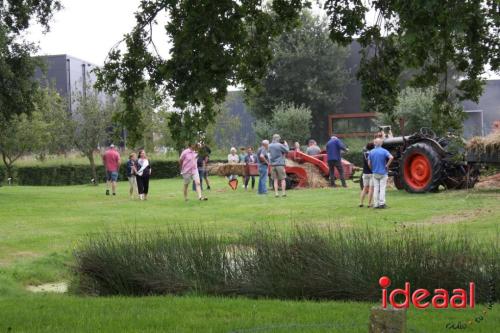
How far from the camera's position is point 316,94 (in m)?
55.9

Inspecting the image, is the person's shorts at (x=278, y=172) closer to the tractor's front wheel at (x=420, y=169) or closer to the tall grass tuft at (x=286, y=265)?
the tractor's front wheel at (x=420, y=169)

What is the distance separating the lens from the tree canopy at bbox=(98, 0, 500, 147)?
758cm

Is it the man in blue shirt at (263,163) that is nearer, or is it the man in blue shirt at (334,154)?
the man in blue shirt at (263,163)

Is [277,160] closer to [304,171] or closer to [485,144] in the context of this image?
[304,171]

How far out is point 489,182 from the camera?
20.1 metres

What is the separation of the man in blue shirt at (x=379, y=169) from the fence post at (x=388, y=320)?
39.9 ft

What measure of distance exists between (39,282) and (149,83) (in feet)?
11.2

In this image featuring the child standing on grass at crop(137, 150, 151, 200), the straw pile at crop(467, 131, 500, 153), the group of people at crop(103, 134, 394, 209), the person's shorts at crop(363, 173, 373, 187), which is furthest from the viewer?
the child standing on grass at crop(137, 150, 151, 200)

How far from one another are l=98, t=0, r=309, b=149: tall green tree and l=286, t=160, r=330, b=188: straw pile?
16.3 meters

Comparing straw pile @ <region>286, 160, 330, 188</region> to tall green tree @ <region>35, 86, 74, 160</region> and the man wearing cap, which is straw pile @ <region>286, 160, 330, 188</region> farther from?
tall green tree @ <region>35, 86, 74, 160</region>

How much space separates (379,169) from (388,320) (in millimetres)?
12332

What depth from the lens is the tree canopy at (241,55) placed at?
7578 millimetres

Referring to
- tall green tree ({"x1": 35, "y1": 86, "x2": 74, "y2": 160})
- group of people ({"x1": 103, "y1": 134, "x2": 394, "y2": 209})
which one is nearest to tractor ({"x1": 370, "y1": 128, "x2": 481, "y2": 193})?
group of people ({"x1": 103, "y1": 134, "x2": 394, "y2": 209})

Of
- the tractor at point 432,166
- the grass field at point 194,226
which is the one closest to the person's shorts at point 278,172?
the grass field at point 194,226
